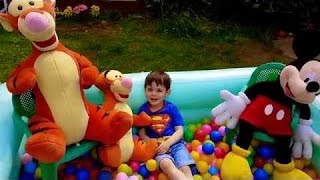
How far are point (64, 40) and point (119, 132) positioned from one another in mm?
2252

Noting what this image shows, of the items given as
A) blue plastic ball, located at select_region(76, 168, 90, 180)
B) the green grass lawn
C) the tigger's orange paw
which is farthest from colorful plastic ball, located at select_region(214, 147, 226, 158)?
the green grass lawn

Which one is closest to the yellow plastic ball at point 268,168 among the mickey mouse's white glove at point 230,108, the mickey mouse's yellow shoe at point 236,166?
the mickey mouse's yellow shoe at point 236,166

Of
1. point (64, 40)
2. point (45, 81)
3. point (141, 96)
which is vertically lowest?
point (64, 40)

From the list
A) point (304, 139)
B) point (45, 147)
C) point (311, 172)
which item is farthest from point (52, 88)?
point (311, 172)

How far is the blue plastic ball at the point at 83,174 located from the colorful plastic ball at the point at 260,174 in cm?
72

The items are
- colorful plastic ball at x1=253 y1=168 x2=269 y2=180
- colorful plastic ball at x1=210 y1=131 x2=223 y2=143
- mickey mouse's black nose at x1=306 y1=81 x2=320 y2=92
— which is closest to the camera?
mickey mouse's black nose at x1=306 y1=81 x2=320 y2=92

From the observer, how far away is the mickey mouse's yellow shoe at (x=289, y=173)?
239cm

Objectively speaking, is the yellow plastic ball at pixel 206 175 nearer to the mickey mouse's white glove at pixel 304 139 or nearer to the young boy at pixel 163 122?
the young boy at pixel 163 122

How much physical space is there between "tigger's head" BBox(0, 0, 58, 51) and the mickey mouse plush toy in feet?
2.52

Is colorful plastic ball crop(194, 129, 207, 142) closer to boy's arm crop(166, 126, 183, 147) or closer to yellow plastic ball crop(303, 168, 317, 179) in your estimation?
boy's arm crop(166, 126, 183, 147)

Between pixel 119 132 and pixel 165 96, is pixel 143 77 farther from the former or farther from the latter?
pixel 119 132

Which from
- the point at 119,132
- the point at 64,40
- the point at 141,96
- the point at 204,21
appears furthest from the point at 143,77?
the point at 204,21

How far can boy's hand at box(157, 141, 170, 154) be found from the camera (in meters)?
2.43

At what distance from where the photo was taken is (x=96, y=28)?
15.3ft
